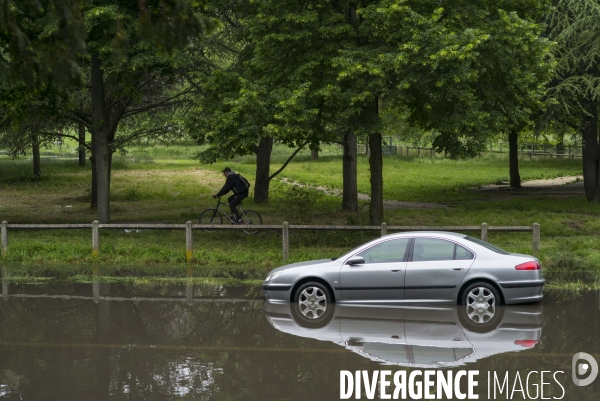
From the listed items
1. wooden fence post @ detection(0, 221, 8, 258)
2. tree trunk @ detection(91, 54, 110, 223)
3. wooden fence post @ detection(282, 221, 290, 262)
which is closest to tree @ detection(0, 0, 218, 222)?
tree trunk @ detection(91, 54, 110, 223)

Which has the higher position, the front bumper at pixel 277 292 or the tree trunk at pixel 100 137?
the tree trunk at pixel 100 137

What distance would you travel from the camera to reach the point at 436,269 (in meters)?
12.9

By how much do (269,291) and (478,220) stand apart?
44.7 feet

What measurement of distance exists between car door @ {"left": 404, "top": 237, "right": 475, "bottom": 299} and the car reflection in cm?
29

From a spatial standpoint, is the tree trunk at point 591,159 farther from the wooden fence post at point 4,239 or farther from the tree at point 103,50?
the wooden fence post at point 4,239

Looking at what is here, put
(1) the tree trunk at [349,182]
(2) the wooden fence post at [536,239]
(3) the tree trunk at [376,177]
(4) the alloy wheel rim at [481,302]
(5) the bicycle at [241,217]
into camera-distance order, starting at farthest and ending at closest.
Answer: (1) the tree trunk at [349,182] < (5) the bicycle at [241,217] < (3) the tree trunk at [376,177] < (2) the wooden fence post at [536,239] < (4) the alloy wheel rim at [481,302]

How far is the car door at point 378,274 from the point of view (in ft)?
42.4

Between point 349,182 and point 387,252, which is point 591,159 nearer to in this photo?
point 349,182

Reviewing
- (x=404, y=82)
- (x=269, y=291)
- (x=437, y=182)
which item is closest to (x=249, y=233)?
(x=404, y=82)

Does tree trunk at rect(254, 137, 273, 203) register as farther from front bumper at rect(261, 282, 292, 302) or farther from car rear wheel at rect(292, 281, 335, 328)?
car rear wheel at rect(292, 281, 335, 328)

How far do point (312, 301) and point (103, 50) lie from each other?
1016cm

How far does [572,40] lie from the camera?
2777 centimetres

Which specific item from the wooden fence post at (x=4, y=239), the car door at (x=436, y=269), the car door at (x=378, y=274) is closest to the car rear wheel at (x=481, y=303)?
the car door at (x=436, y=269)

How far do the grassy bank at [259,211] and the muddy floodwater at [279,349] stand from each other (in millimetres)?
3682
